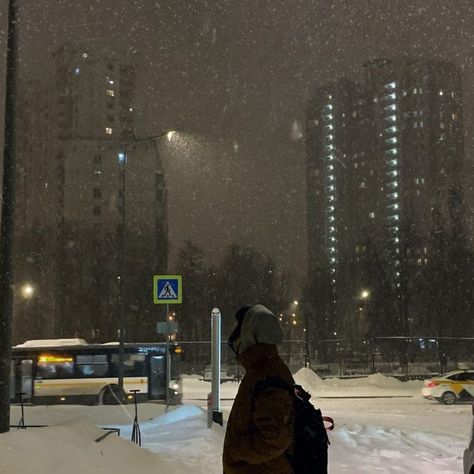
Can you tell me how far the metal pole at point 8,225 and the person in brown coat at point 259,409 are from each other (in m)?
6.41

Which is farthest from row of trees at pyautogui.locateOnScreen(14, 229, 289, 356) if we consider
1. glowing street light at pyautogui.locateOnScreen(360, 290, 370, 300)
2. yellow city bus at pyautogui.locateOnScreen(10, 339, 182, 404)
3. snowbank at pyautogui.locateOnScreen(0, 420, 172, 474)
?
snowbank at pyautogui.locateOnScreen(0, 420, 172, 474)

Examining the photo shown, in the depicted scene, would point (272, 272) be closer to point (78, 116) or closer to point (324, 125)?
point (324, 125)

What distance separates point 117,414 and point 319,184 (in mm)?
76242

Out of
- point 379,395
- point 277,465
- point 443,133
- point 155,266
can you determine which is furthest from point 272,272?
point 277,465

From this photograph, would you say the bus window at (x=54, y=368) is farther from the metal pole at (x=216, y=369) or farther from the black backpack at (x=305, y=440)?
the black backpack at (x=305, y=440)

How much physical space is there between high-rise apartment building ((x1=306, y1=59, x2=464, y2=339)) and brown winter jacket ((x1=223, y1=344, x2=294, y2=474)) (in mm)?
60218

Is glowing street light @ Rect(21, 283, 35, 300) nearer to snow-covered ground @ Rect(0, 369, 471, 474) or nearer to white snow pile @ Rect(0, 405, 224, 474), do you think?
snow-covered ground @ Rect(0, 369, 471, 474)

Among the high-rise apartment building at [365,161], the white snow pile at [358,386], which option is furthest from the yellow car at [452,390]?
the high-rise apartment building at [365,161]

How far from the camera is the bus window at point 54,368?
78.3ft

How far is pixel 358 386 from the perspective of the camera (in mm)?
36500

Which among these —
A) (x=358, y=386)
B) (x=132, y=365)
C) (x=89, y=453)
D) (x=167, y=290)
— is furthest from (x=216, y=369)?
(x=358, y=386)

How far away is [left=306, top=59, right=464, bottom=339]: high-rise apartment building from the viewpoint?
6544 centimetres

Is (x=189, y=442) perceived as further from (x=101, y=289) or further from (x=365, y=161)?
(x=365, y=161)

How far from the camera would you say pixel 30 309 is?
190 ft
